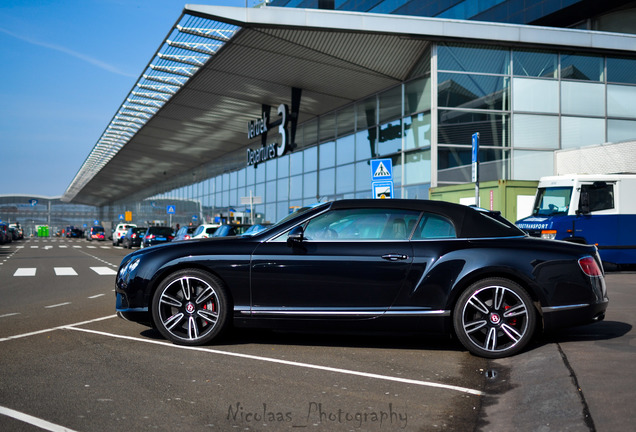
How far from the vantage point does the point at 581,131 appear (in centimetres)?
2398

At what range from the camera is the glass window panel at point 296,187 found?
36.2 metres

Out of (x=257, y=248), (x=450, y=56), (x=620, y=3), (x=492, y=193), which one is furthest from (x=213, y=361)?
(x=620, y=3)

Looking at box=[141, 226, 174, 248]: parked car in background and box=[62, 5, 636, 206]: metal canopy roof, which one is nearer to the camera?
box=[62, 5, 636, 206]: metal canopy roof

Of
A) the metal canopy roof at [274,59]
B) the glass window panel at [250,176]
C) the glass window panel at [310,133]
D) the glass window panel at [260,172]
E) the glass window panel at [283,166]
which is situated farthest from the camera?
the glass window panel at [250,176]

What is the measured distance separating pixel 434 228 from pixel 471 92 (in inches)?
721

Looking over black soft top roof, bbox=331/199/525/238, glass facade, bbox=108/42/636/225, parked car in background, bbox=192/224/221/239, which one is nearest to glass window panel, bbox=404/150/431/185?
glass facade, bbox=108/42/636/225

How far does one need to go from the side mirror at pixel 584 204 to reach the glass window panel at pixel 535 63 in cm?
864

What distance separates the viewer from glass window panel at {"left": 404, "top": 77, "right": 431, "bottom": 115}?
79.4 ft

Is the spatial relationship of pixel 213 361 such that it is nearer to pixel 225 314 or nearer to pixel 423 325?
pixel 225 314

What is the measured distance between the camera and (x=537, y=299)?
576 cm

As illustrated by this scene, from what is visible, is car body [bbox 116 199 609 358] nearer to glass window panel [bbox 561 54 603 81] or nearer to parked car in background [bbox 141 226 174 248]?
glass window panel [bbox 561 54 603 81]

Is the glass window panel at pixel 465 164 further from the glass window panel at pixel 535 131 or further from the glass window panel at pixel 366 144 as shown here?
the glass window panel at pixel 366 144

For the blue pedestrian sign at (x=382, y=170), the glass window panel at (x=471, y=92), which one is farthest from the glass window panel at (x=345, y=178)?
the blue pedestrian sign at (x=382, y=170)

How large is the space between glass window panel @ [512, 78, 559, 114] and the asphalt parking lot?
17.3 metres
